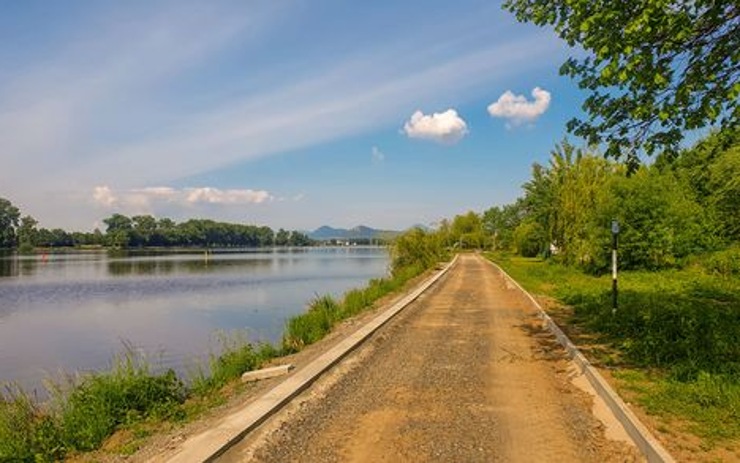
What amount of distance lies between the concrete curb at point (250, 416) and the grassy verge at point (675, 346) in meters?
4.36

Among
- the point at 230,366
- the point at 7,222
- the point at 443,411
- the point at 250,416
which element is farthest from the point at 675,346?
the point at 7,222

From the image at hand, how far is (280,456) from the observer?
5.46 meters

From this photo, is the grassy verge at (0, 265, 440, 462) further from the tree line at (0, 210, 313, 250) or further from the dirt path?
the tree line at (0, 210, 313, 250)

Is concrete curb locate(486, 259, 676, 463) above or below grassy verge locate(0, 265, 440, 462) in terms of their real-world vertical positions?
above

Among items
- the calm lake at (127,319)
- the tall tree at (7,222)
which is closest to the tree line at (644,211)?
the calm lake at (127,319)

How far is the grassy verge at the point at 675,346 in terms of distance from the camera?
648 centimetres

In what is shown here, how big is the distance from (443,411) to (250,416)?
2.26 metres

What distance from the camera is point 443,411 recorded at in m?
6.76

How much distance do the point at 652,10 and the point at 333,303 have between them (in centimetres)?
1427

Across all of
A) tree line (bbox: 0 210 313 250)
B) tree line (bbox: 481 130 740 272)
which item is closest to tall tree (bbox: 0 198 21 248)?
tree line (bbox: 0 210 313 250)

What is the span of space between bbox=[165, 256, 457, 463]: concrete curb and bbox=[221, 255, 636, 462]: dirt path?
131 mm

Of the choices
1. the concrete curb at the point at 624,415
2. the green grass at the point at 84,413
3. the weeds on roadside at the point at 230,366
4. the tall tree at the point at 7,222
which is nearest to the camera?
the concrete curb at the point at 624,415

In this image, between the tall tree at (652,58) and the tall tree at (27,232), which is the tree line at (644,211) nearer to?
the tall tree at (652,58)

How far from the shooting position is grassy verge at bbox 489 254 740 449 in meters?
6.48
